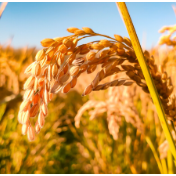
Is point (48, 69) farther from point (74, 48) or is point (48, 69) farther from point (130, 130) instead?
point (130, 130)

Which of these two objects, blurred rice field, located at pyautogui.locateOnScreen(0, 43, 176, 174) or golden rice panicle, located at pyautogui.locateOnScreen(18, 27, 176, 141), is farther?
blurred rice field, located at pyautogui.locateOnScreen(0, 43, 176, 174)

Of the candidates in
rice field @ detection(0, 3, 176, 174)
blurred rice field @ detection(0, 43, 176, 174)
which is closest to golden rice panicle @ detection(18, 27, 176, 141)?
rice field @ detection(0, 3, 176, 174)

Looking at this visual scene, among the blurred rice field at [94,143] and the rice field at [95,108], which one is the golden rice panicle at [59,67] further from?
the blurred rice field at [94,143]

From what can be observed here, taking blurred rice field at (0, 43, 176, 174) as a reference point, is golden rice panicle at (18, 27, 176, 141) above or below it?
above

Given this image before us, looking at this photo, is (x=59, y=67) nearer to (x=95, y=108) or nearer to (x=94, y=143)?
(x=95, y=108)

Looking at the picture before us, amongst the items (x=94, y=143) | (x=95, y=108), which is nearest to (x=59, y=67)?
(x=95, y=108)

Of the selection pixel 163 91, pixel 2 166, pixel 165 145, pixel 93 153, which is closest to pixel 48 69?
pixel 163 91

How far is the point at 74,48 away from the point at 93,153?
1.27 metres

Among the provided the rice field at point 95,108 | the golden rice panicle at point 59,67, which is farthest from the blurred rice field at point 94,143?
the golden rice panicle at point 59,67

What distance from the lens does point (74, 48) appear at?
370mm

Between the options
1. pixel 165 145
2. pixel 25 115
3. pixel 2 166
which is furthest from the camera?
pixel 2 166

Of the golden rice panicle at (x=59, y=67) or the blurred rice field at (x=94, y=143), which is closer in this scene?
the golden rice panicle at (x=59, y=67)

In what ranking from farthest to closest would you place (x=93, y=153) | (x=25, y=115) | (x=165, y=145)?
(x=93, y=153) → (x=165, y=145) → (x=25, y=115)

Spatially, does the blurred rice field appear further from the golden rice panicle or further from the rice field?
the golden rice panicle
